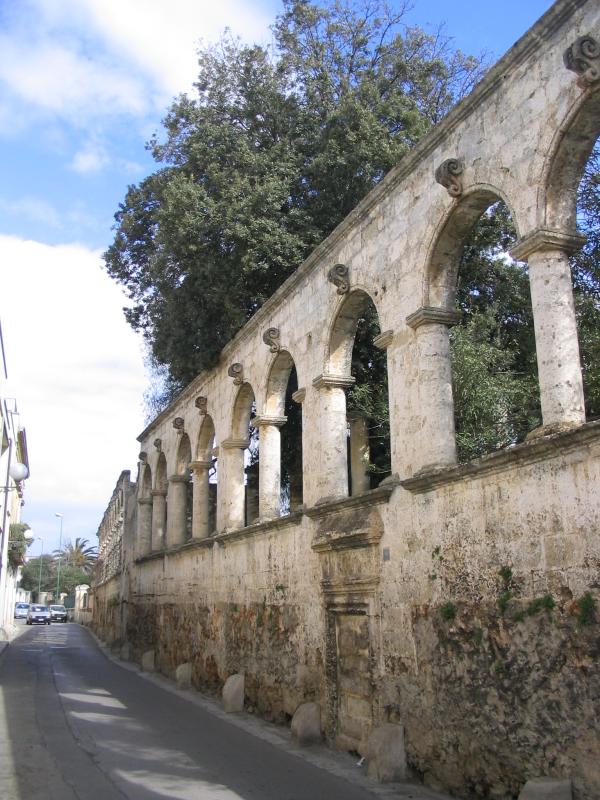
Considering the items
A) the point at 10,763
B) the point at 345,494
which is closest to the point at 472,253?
the point at 345,494

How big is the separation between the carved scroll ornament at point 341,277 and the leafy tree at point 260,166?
5.69m

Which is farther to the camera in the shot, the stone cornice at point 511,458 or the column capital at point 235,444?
the column capital at point 235,444

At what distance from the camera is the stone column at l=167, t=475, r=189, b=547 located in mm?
17953

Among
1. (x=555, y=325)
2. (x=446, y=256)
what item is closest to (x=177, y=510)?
(x=446, y=256)

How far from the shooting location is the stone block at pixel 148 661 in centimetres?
1788

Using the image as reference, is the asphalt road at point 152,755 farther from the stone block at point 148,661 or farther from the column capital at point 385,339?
the column capital at point 385,339

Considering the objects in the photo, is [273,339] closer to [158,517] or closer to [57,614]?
[158,517]

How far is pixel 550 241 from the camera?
21.2 ft

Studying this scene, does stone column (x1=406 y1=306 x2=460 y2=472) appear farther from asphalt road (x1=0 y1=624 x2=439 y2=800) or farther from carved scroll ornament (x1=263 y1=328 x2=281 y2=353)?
carved scroll ornament (x1=263 y1=328 x2=281 y2=353)

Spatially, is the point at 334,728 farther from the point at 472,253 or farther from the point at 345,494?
the point at 472,253

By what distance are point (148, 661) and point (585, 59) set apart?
15597 millimetres

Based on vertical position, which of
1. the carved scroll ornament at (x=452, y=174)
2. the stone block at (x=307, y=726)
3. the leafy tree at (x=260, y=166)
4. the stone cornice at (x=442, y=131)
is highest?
the leafy tree at (x=260, y=166)

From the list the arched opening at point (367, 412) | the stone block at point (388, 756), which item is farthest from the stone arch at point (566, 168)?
A: the arched opening at point (367, 412)

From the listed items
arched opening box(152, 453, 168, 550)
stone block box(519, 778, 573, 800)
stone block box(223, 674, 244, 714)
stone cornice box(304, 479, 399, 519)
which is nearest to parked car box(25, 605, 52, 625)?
arched opening box(152, 453, 168, 550)
